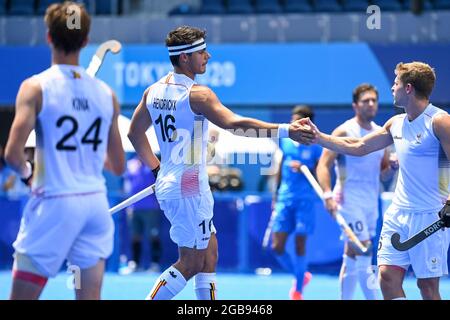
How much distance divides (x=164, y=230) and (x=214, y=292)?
8.08m

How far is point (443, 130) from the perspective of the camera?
7230mm

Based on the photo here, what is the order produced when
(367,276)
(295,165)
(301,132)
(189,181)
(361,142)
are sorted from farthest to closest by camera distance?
1. (295,165)
2. (367,276)
3. (361,142)
4. (189,181)
5. (301,132)

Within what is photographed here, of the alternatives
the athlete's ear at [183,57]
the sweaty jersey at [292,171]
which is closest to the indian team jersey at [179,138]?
the athlete's ear at [183,57]

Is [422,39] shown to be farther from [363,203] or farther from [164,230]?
[363,203]

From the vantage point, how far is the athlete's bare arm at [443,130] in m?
7.20

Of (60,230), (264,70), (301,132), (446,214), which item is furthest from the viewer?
(264,70)

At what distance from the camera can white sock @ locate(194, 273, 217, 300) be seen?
7719mm

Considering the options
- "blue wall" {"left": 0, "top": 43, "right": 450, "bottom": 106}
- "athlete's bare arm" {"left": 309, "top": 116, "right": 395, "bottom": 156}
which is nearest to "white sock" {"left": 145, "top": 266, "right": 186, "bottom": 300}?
"athlete's bare arm" {"left": 309, "top": 116, "right": 395, "bottom": 156}

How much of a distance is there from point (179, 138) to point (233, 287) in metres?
6.05

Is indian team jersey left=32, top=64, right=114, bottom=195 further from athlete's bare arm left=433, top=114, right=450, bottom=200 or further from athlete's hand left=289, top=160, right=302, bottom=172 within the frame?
athlete's hand left=289, top=160, right=302, bottom=172

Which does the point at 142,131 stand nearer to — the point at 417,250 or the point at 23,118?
the point at 417,250

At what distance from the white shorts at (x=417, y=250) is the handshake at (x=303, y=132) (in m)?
0.82

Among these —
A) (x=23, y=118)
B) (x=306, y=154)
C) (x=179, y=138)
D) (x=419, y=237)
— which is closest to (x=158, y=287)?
(x=179, y=138)

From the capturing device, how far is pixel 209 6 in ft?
64.8
